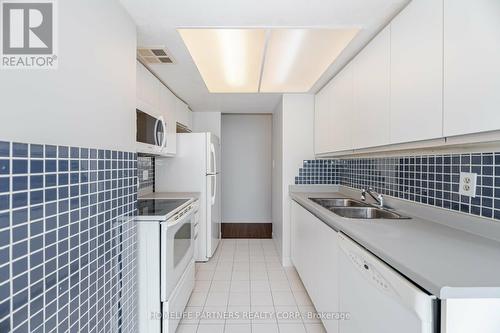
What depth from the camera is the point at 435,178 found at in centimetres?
164

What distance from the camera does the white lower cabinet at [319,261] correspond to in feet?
5.52

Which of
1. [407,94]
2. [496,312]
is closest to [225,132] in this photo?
[407,94]

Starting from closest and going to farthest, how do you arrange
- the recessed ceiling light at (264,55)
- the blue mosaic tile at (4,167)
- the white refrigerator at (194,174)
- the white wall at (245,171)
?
the blue mosaic tile at (4,167) → the recessed ceiling light at (264,55) → the white refrigerator at (194,174) → the white wall at (245,171)

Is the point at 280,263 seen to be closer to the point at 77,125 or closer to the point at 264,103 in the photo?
the point at 264,103

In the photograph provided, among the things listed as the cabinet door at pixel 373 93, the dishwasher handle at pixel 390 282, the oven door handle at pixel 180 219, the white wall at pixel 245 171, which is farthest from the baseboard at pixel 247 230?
the dishwasher handle at pixel 390 282

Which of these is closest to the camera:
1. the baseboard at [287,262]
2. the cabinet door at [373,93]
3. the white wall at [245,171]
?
the cabinet door at [373,93]

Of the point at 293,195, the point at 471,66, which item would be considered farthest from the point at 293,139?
the point at 471,66

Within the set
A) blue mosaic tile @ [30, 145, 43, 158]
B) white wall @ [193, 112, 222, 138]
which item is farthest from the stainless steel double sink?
white wall @ [193, 112, 222, 138]

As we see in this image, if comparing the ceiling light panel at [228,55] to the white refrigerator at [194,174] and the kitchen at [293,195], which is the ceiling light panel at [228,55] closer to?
the kitchen at [293,195]

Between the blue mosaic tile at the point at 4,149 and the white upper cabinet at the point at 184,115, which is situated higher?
the white upper cabinet at the point at 184,115

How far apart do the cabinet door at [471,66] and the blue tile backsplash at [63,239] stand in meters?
1.57

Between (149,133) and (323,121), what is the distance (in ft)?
6.04

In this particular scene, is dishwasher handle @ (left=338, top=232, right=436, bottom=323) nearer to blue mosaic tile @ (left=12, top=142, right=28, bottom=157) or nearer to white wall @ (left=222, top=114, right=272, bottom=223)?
blue mosaic tile @ (left=12, top=142, right=28, bottom=157)

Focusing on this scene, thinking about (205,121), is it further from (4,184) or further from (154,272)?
(4,184)
